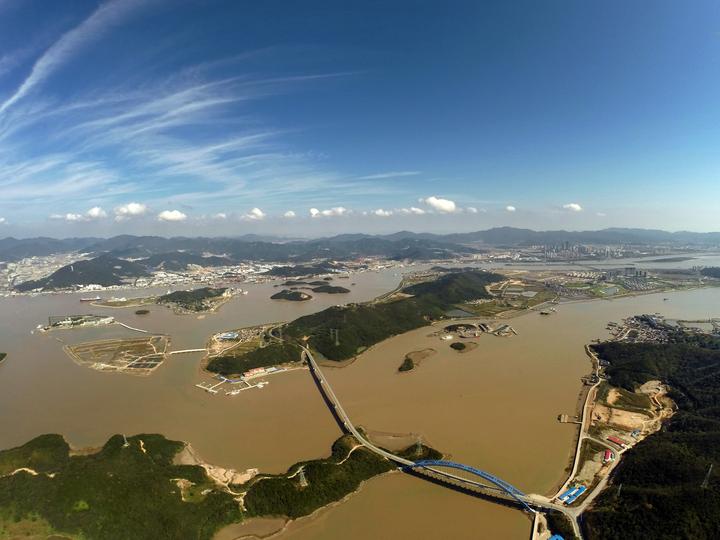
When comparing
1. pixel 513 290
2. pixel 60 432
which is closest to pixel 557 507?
pixel 60 432

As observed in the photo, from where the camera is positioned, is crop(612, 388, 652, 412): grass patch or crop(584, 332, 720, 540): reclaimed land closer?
crop(584, 332, 720, 540): reclaimed land

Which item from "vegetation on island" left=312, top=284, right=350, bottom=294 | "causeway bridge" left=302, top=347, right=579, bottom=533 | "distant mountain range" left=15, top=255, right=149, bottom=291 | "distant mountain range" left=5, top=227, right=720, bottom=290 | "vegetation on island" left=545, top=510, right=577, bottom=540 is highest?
"distant mountain range" left=5, top=227, right=720, bottom=290

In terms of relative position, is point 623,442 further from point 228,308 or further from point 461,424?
point 228,308

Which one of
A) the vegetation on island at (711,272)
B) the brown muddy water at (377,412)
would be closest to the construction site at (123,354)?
the brown muddy water at (377,412)

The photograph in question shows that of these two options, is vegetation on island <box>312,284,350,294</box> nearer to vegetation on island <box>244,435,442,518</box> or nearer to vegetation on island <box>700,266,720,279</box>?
vegetation on island <box>244,435,442,518</box>

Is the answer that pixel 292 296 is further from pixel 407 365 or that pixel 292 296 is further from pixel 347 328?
pixel 407 365

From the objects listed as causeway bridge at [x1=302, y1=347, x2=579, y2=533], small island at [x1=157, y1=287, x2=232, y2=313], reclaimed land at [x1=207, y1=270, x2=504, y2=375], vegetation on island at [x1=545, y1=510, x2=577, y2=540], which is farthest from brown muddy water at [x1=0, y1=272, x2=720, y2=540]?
small island at [x1=157, y1=287, x2=232, y2=313]
